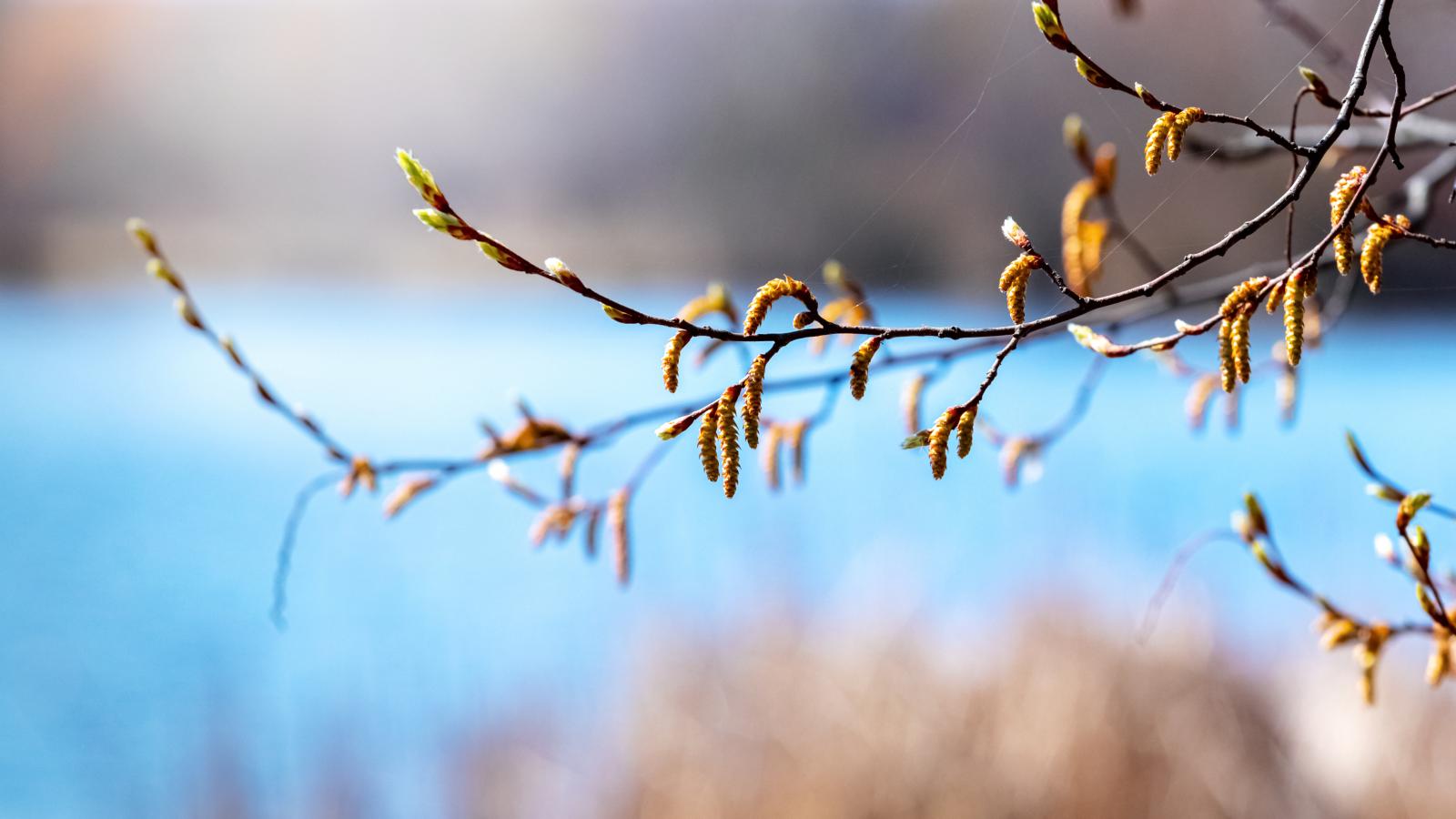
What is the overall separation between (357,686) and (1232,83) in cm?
316

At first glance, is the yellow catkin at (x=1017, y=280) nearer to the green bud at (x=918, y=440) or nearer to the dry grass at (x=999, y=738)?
the green bud at (x=918, y=440)

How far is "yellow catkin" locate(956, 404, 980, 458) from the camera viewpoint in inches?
15.4

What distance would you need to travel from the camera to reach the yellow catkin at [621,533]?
703 millimetres

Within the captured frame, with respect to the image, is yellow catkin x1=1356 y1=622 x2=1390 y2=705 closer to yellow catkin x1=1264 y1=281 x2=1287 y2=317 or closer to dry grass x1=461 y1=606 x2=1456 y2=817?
yellow catkin x1=1264 y1=281 x2=1287 y2=317

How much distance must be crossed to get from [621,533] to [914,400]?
200mm

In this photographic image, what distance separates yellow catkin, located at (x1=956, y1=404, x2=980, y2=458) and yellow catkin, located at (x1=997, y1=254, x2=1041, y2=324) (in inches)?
1.5

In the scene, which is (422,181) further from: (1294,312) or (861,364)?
(1294,312)

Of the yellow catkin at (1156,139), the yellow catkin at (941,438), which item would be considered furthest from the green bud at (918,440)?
the yellow catkin at (1156,139)

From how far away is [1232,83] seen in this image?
371 centimetres

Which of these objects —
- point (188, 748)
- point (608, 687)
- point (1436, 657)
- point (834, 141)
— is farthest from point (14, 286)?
point (1436, 657)

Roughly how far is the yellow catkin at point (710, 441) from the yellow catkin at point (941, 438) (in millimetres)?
75

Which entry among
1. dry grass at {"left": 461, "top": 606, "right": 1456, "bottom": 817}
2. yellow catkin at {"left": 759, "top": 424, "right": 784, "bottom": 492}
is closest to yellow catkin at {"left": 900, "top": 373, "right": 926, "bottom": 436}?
yellow catkin at {"left": 759, "top": 424, "right": 784, "bottom": 492}

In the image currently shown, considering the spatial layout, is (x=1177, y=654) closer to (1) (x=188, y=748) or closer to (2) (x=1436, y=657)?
(2) (x=1436, y=657)

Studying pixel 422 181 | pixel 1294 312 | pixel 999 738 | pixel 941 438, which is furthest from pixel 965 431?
pixel 999 738
